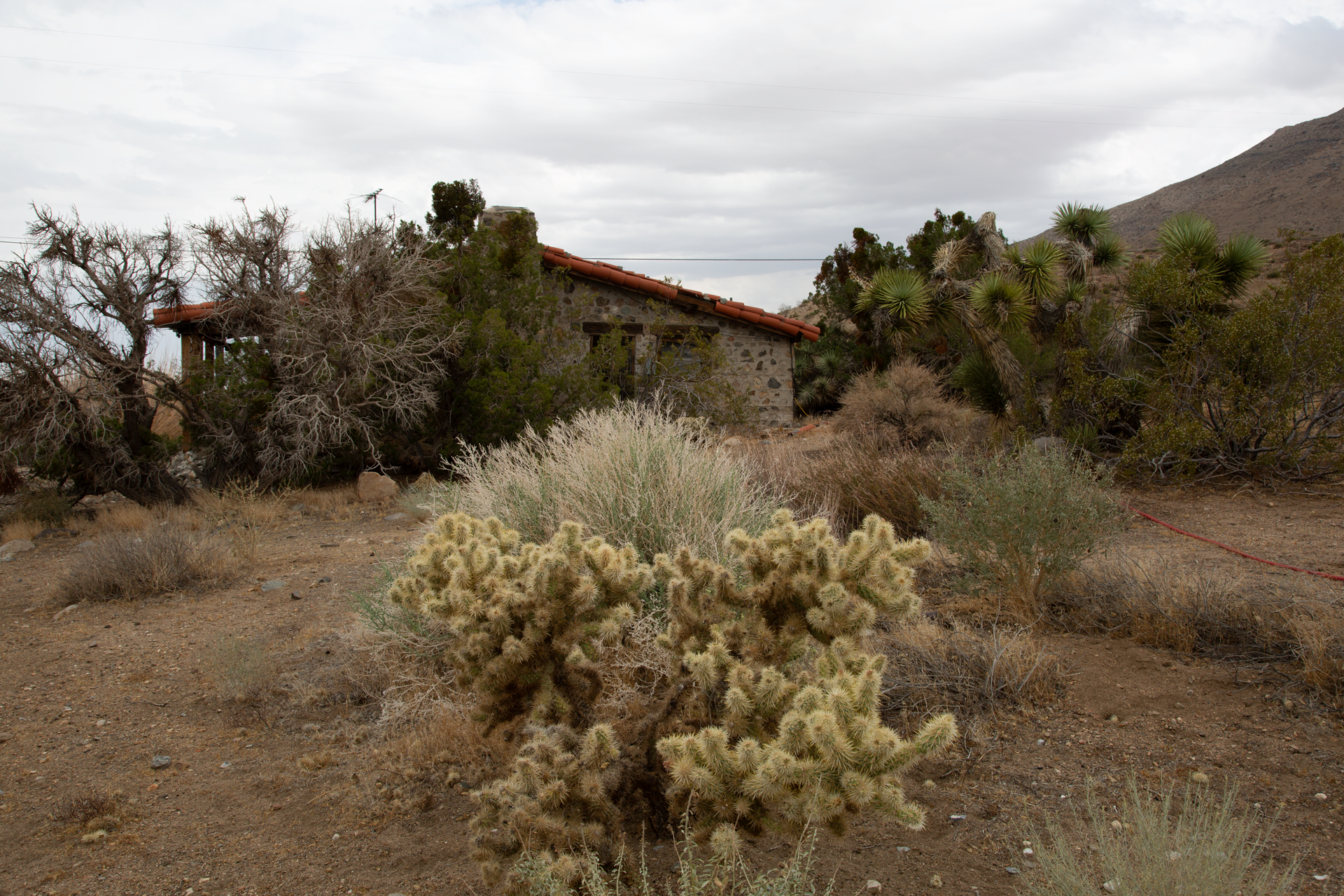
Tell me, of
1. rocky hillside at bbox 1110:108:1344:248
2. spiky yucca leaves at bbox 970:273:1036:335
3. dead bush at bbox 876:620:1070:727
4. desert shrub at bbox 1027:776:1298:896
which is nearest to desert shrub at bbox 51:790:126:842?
dead bush at bbox 876:620:1070:727

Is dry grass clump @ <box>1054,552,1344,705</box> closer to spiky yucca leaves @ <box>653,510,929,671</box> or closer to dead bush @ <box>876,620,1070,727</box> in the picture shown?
dead bush @ <box>876,620,1070,727</box>

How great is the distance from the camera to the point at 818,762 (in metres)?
2.15

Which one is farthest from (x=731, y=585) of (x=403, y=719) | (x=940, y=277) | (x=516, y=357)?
(x=940, y=277)

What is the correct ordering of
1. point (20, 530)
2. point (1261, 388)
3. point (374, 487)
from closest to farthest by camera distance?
→ point (1261, 388) → point (20, 530) → point (374, 487)

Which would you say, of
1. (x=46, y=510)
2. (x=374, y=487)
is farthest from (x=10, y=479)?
(x=374, y=487)

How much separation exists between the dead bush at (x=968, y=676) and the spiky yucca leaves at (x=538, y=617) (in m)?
1.46

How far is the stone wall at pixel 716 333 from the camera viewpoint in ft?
52.1

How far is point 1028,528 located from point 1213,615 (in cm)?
102

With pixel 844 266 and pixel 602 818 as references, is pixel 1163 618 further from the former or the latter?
pixel 844 266

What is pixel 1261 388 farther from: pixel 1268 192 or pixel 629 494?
pixel 1268 192

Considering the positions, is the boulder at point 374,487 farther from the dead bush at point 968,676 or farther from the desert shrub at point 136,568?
the dead bush at point 968,676

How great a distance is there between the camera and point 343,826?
326 centimetres

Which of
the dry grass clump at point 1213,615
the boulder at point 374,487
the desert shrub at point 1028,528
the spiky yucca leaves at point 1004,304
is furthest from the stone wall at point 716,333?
the dry grass clump at point 1213,615

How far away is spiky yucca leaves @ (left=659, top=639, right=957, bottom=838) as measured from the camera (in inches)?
83.6
